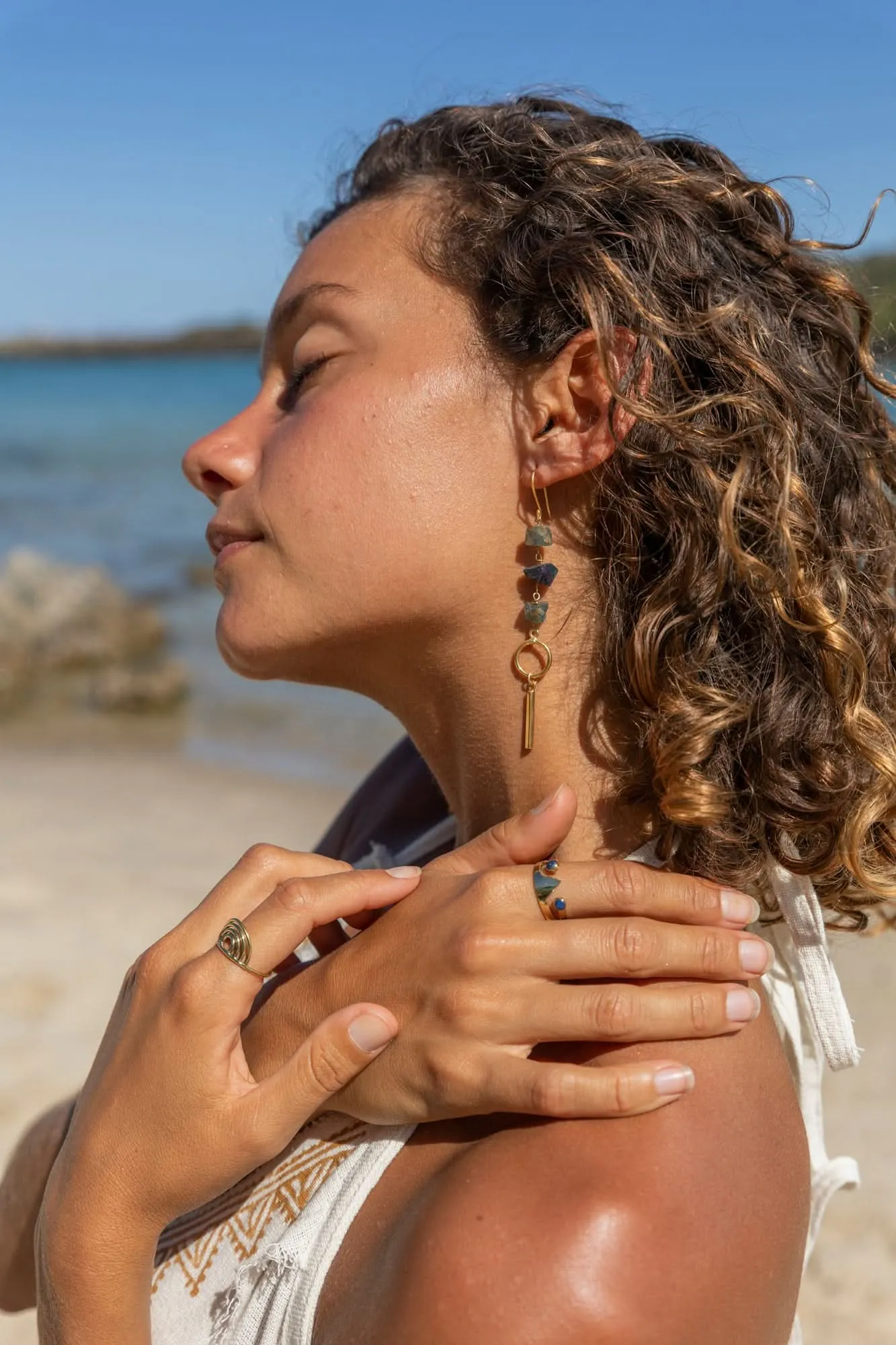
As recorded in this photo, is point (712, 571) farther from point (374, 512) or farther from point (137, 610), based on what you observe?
point (137, 610)

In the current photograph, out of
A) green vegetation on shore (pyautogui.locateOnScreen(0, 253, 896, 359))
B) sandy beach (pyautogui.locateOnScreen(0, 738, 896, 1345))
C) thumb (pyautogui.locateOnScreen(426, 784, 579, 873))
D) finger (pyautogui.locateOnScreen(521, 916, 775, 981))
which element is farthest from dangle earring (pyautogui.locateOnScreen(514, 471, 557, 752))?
green vegetation on shore (pyautogui.locateOnScreen(0, 253, 896, 359))

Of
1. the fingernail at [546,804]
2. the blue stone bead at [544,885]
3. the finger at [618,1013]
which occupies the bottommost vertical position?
the finger at [618,1013]

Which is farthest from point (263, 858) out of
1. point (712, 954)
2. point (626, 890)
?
point (712, 954)

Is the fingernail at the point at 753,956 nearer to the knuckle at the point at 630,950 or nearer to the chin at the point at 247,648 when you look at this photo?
the knuckle at the point at 630,950

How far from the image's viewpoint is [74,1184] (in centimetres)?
159

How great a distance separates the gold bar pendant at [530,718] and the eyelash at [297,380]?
2.00 feet

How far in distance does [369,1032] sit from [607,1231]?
1.18 ft

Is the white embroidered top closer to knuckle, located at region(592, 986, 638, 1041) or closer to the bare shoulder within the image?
the bare shoulder

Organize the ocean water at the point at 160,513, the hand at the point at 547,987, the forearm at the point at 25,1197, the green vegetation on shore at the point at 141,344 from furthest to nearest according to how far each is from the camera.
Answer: the green vegetation on shore at the point at 141,344 → the ocean water at the point at 160,513 → the forearm at the point at 25,1197 → the hand at the point at 547,987

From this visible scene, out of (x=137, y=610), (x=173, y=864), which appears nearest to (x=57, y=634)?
(x=137, y=610)

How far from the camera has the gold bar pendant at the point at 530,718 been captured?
1.80m

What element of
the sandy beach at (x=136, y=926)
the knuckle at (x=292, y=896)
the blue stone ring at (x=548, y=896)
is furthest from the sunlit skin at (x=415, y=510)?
the sandy beach at (x=136, y=926)

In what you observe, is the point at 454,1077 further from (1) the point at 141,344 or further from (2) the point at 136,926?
(1) the point at 141,344

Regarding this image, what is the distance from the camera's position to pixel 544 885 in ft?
4.75
